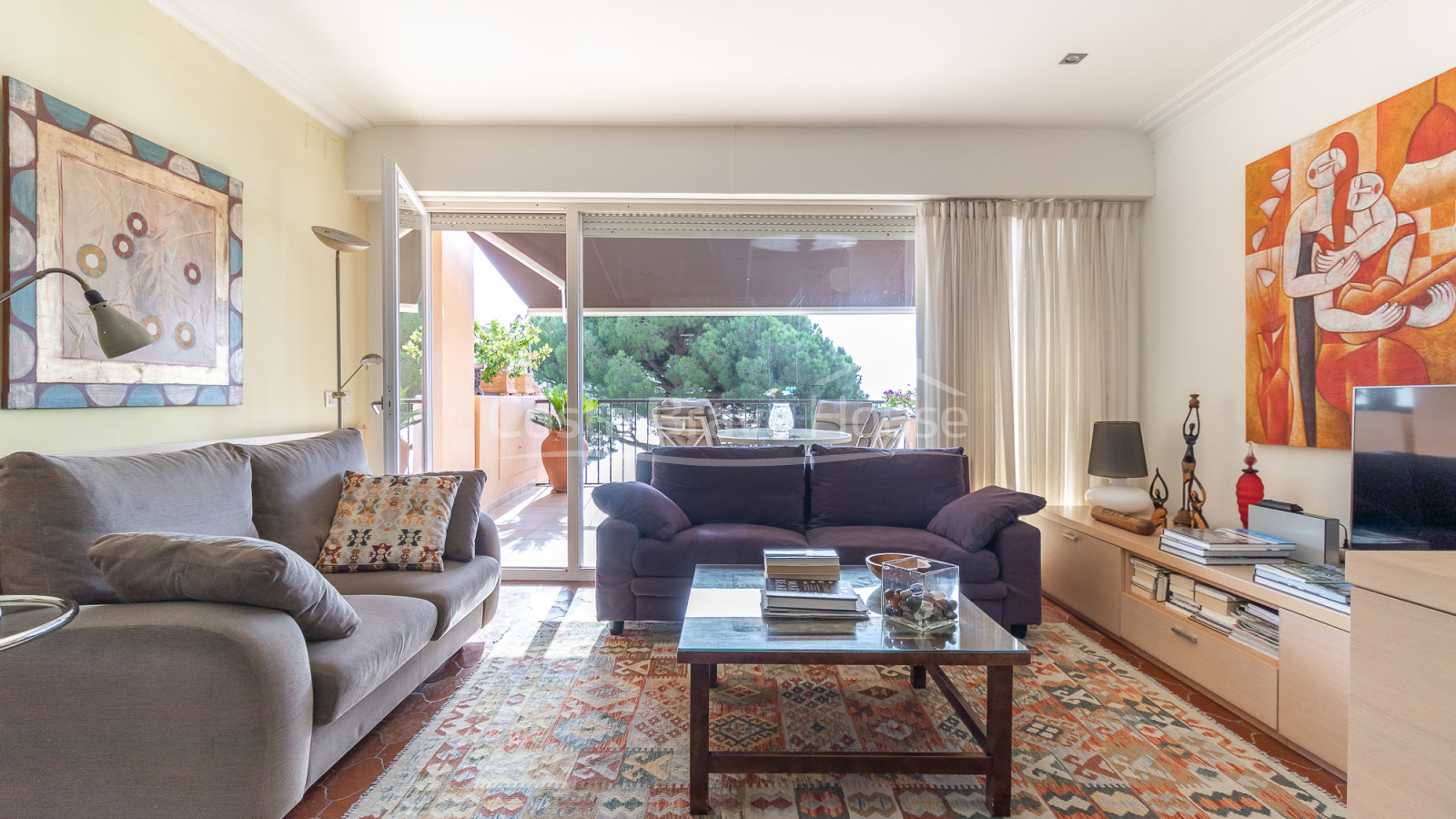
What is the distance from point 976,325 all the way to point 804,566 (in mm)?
2419

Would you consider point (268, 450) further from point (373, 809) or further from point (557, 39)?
point (557, 39)

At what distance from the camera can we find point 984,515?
2955mm

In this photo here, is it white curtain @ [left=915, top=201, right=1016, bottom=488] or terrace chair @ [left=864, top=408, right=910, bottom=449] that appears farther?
terrace chair @ [left=864, top=408, right=910, bottom=449]

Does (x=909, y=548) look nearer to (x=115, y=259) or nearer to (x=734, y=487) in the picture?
(x=734, y=487)

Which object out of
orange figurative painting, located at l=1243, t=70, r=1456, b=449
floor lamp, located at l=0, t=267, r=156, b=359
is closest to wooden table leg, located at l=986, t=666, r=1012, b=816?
orange figurative painting, located at l=1243, t=70, r=1456, b=449

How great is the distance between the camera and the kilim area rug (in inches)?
68.2

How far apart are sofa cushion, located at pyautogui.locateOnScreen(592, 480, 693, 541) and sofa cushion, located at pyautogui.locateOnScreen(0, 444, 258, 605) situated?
1.47m

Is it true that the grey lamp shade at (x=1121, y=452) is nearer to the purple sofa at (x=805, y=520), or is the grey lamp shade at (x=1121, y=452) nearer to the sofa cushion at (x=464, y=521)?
the purple sofa at (x=805, y=520)

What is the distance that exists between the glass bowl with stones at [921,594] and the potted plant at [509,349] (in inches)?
113

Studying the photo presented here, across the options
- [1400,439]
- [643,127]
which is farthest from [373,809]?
[643,127]

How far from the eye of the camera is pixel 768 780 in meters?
1.86

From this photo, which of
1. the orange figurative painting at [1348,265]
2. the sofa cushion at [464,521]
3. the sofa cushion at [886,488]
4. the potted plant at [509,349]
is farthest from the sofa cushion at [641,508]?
the orange figurative painting at [1348,265]

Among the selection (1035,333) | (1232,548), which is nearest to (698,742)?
(1232,548)

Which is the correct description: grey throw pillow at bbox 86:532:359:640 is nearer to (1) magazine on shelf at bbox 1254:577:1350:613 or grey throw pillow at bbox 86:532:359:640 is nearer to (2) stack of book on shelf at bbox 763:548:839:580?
(2) stack of book on shelf at bbox 763:548:839:580
